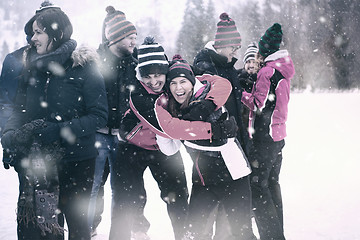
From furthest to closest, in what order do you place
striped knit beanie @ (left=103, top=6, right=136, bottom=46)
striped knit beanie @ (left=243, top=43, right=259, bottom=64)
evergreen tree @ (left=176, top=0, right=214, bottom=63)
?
evergreen tree @ (left=176, top=0, right=214, bottom=63), striped knit beanie @ (left=243, top=43, right=259, bottom=64), striped knit beanie @ (left=103, top=6, right=136, bottom=46)

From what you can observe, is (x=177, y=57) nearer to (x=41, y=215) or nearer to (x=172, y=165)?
(x=172, y=165)

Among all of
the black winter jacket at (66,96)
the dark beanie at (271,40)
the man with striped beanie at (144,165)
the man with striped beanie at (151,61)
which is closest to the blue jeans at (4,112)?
the black winter jacket at (66,96)

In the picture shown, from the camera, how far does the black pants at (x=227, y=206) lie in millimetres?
2469

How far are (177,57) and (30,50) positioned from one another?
124 centimetres

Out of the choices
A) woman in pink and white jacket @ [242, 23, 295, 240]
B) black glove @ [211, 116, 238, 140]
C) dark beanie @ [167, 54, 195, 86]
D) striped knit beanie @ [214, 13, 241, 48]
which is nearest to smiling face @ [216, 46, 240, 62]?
striped knit beanie @ [214, 13, 241, 48]

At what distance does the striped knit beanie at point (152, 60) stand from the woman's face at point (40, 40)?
0.76 metres

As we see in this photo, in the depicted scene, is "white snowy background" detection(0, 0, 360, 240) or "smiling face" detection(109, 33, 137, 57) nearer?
"smiling face" detection(109, 33, 137, 57)

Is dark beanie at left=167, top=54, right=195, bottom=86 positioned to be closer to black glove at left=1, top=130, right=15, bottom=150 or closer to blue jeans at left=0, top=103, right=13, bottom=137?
black glove at left=1, top=130, right=15, bottom=150

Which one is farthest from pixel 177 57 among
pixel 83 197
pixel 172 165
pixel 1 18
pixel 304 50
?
pixel 1 18

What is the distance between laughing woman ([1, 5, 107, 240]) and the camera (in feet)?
7.39

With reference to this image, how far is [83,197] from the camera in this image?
8.12 ft

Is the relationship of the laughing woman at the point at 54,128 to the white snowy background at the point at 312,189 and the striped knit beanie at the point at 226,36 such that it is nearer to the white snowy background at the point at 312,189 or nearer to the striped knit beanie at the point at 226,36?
the white snowy background at the point at 312,189

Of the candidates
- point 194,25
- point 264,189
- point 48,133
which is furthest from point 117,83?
point 194,25

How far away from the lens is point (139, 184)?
9.71 ft
